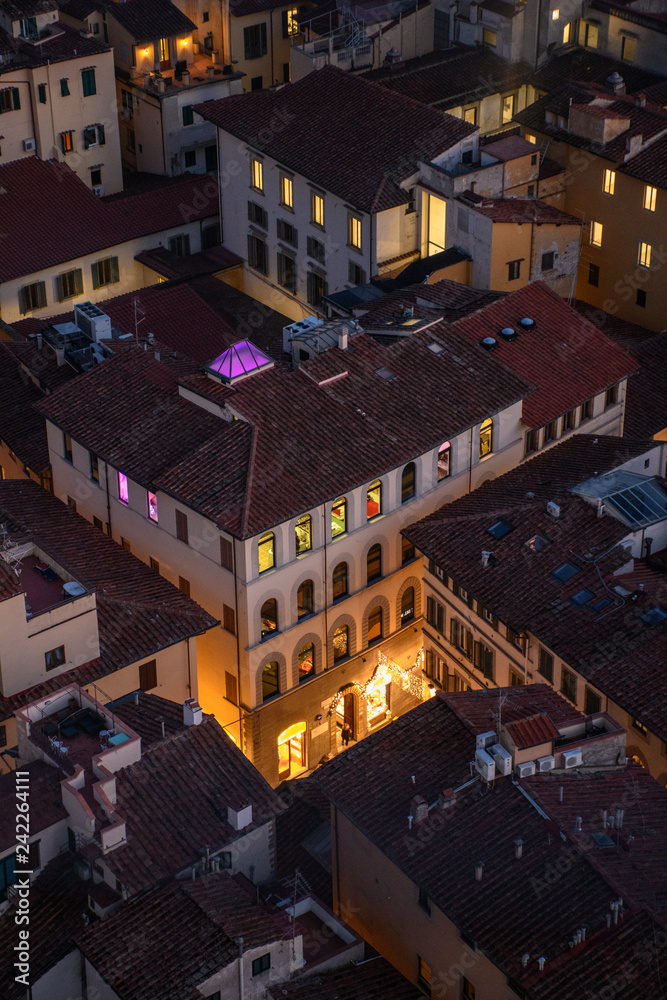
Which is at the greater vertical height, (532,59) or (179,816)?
(532,59)

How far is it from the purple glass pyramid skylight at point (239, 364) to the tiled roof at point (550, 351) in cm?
1198

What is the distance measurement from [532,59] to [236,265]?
25376 millimetres

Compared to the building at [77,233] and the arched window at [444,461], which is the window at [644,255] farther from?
the building at [77,233]

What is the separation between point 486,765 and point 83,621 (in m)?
20.1

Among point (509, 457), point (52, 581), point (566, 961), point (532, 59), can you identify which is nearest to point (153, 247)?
point (532, 59)

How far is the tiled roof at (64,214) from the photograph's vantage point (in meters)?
112

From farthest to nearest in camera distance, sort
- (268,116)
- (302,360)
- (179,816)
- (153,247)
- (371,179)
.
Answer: (153,247) → (268,116) → (371,179) → (302,360) → (179,816)

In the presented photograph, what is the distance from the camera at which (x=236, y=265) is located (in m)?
116

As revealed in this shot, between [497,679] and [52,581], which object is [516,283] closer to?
[497,679]

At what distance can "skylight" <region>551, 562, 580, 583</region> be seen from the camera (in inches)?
3081

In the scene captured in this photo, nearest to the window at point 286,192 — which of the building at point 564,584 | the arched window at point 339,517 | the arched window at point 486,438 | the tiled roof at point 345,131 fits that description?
the tiled roof at point 345,131

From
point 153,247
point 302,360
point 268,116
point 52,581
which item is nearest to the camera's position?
point 52,581

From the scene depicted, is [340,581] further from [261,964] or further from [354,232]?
[354,232]

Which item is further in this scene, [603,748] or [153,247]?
[153,247]
